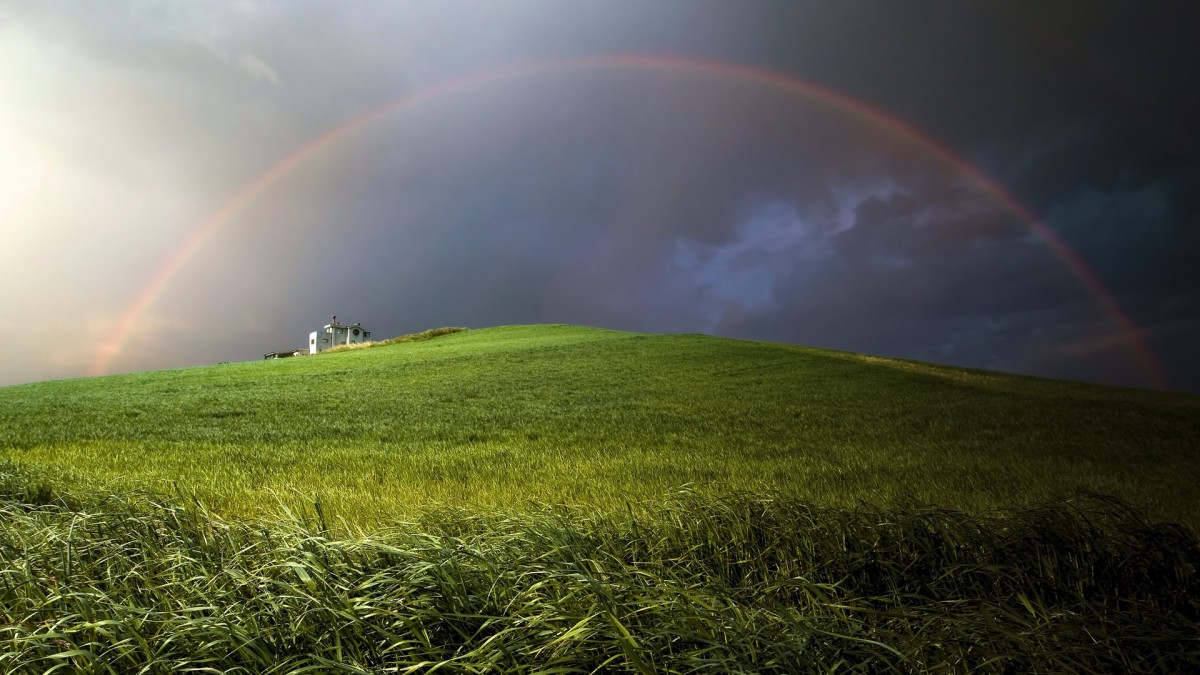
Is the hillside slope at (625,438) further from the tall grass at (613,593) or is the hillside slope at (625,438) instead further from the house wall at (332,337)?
the house wall at (332,337)

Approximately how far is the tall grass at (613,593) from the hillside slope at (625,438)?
70.1 inches

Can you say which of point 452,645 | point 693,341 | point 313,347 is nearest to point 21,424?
point 452,645

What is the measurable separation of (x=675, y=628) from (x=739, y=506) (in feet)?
9.66

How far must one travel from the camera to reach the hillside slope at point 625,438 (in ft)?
28.8

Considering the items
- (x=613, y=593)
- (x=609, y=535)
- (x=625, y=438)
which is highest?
(x=613, y=593)

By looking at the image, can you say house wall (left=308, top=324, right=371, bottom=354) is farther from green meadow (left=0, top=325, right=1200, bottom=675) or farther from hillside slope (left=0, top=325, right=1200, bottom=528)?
green meadow (left=0, top=325, right=1200, bottom=675)

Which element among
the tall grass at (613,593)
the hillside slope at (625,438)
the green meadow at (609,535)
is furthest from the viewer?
Result: the hillside slope at (625,438)

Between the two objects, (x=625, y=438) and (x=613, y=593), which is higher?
(x=613, y=593)

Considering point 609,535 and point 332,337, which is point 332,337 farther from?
point 609,535

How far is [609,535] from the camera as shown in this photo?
16.3 feet

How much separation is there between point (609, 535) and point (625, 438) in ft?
29.5

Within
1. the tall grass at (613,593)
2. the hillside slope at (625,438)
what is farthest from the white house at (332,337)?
the tall grass at (613,593)

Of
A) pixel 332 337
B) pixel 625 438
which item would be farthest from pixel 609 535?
pixel 332 337

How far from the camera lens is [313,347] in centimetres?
7900
